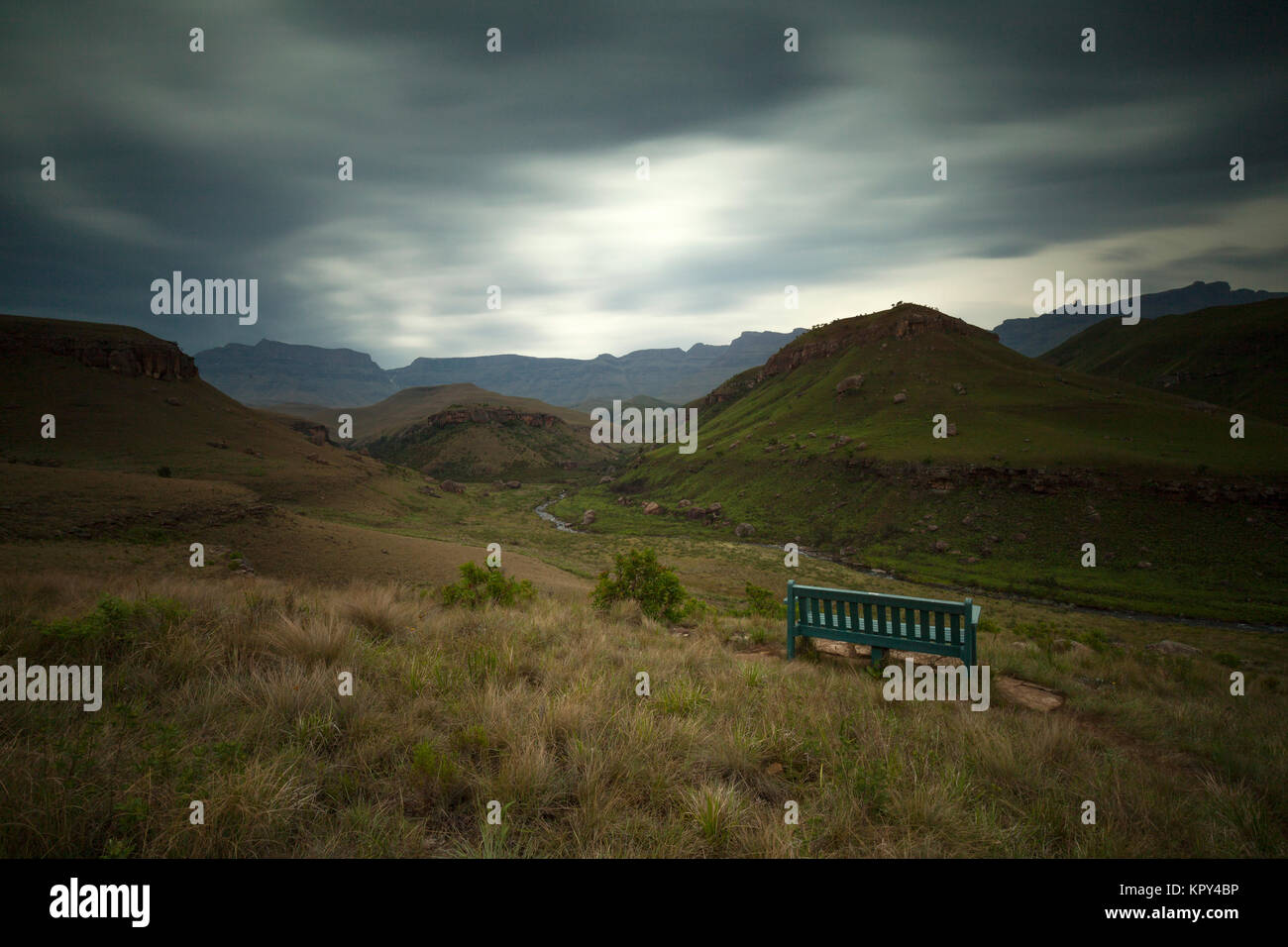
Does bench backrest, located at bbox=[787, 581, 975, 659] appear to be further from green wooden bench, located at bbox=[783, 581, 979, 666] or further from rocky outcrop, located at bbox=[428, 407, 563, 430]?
rocky outcrop, located at bbox=[428, 407, 563, 430]

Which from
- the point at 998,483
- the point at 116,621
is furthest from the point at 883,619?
the point at 998,483

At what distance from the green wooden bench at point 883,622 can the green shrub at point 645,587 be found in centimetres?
393

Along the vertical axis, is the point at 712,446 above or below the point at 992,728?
above

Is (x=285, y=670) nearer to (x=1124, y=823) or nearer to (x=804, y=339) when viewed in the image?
(x=1124, y=823)

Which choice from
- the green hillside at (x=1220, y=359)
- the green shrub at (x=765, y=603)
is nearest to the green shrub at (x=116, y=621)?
the green shrub at (x=765, y=603)

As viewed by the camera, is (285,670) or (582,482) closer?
(285,670)

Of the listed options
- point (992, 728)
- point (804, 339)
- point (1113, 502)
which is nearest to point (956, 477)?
point (1113, 502)

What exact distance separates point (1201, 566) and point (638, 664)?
2050 inches

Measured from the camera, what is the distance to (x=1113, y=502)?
43656 millimetres

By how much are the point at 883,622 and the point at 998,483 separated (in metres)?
53.0

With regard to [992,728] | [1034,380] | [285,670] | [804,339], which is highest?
[804,339]

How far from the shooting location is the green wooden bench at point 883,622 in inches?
264

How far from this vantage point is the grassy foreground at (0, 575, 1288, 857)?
263 cm

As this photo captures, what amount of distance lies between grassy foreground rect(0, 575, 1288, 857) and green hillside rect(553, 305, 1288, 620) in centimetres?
4217
